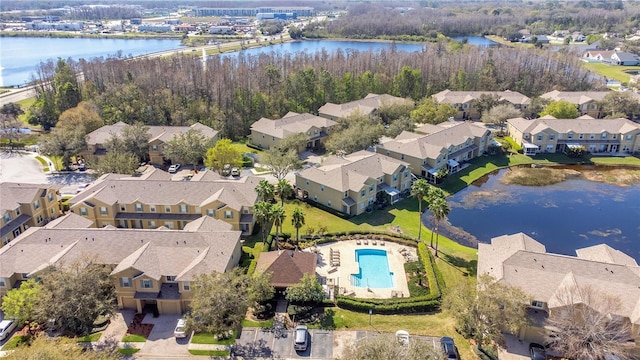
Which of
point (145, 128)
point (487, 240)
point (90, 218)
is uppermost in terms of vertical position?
point (145, 128)

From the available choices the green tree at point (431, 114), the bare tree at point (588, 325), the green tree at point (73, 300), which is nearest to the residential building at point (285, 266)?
the green tree at point (73, 300)

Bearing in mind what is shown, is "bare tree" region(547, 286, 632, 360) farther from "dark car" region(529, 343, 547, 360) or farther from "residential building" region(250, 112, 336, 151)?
"residential building" region(250, 112, 336, 151)

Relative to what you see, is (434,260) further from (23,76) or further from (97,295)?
(23,76)

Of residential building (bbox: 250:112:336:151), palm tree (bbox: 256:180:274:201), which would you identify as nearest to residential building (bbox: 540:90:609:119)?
residential building (bbox: 250:112:336:151)

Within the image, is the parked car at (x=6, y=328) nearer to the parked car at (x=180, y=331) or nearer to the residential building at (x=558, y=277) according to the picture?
the parked car at (x=180, y=331)

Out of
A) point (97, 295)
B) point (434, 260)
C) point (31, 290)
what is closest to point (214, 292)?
point (97, 295)
